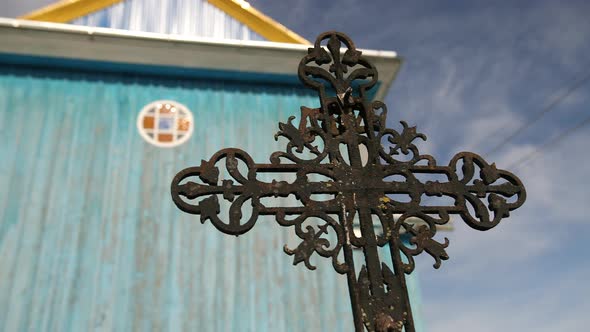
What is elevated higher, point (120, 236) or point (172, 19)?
point (172, 19)

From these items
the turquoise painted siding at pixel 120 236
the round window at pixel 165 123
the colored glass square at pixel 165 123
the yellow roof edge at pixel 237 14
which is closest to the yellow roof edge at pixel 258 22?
the yellow roof edge at pixel 237 14

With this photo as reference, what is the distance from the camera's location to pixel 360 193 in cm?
209

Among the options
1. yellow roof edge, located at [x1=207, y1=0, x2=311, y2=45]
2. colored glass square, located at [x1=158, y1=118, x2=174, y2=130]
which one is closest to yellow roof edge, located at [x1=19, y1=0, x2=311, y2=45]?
yellow roof edge, located at [x1=207, y1=0, x2=311, y2=45]

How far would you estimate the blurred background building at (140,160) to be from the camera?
4879 mm

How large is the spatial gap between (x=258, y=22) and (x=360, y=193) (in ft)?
16.3

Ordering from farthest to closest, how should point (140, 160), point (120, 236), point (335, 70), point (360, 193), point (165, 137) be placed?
point (165, 137) → point (140, 160) → point (120, 236) → point (335, 70) → point (360, 193)

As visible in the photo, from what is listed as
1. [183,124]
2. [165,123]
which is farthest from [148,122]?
[183,124]

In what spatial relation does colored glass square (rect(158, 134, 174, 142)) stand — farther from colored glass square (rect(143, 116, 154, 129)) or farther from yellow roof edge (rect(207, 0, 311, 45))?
yellow roof edge (rect(207, 0, 311, 45))

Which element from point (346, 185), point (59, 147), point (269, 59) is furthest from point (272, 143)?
point (346, 185)

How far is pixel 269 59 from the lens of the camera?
6109mm

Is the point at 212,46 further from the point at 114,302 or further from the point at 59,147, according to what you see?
the point at 114,302

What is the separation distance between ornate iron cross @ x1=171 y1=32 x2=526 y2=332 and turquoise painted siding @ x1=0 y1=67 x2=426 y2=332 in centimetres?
319

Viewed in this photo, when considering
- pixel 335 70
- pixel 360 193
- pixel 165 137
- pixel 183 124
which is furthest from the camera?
pixel 183 124

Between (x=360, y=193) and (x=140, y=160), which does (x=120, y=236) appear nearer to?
(x=140, y=160)
